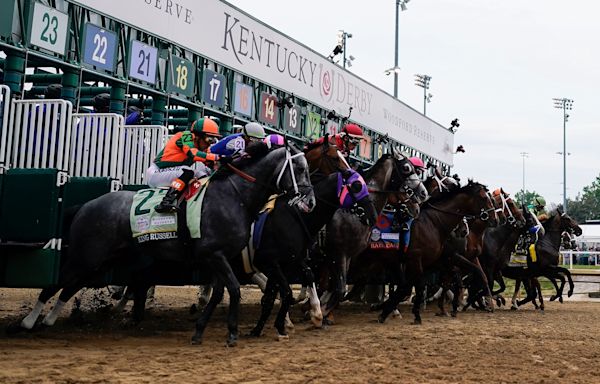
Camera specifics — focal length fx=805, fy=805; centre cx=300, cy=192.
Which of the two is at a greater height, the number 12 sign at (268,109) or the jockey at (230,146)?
the number 12 sign at (268,109)

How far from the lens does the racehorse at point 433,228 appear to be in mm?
12516

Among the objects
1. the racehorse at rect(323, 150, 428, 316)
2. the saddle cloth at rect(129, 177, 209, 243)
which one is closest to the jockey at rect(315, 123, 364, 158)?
the racehorse at rect(323, 150, 428, 316)

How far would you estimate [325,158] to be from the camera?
10.7 meters

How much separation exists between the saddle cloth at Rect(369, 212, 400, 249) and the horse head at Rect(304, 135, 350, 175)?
2.36 metres

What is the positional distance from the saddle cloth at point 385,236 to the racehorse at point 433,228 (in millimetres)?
267

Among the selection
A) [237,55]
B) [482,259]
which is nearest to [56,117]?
[237,55]

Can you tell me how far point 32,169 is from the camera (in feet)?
27.7

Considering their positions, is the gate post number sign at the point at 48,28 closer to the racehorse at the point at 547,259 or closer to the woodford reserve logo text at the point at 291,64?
the woodford reserve logo text at the point at 291,64

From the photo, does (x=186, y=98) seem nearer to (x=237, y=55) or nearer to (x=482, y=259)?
(x=237, y=55)

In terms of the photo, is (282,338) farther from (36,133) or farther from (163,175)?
(36,133)

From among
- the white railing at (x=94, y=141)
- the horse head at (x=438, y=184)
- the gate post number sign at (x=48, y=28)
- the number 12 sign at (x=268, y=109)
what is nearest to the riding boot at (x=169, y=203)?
the white railing at (x=94, y=141)

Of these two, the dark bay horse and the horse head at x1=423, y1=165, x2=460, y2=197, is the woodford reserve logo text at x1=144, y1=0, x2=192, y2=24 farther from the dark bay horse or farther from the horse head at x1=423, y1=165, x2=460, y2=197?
the dark bay horse

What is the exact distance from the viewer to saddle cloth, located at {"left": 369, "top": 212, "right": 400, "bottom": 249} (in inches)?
501

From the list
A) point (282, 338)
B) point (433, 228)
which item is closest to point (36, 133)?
point (282, 338)
